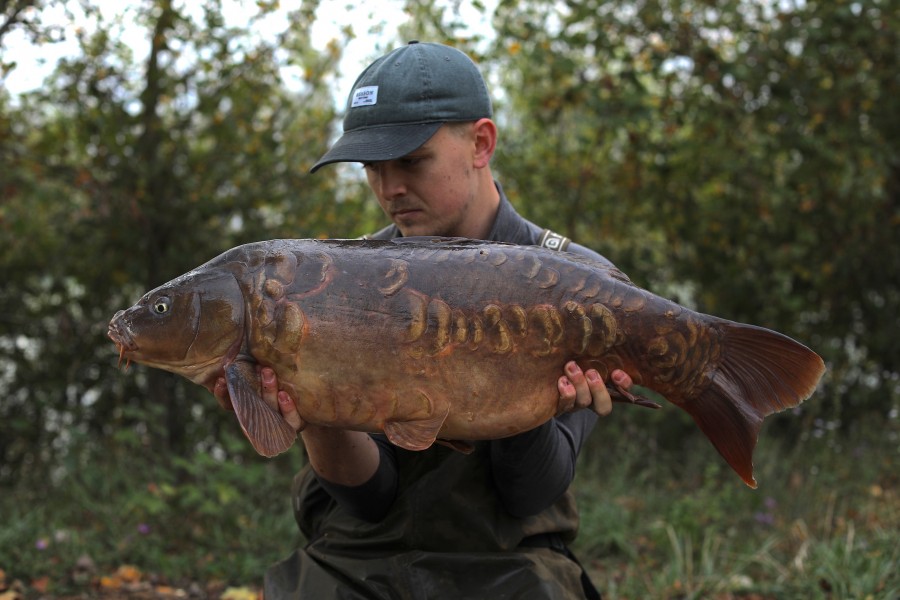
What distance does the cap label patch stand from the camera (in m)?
2.36

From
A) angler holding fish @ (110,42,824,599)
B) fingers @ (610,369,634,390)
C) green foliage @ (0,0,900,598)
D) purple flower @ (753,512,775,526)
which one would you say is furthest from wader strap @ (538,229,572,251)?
purple flower @ (753,512,775,526)

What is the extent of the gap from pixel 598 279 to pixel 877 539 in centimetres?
248

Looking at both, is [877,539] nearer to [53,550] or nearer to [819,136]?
[819,136]

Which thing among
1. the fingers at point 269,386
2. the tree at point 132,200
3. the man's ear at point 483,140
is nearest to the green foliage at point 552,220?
the tree at point 132,200

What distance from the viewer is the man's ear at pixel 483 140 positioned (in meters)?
2.44

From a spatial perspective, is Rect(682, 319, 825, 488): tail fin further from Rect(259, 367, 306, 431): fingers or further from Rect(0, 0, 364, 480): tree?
Rect(0, 0, 364, 480): tree

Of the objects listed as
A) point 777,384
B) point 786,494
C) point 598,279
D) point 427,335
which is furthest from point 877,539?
point 427,335

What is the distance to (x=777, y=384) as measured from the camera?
2.04m

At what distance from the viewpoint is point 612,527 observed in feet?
14.8

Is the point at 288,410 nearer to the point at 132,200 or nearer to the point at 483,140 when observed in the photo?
the point at 483,140

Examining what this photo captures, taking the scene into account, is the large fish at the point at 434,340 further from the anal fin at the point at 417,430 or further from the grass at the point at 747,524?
the grass at the point at 747,524

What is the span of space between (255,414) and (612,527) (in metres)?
3.01

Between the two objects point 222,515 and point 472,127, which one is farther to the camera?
point 222,515

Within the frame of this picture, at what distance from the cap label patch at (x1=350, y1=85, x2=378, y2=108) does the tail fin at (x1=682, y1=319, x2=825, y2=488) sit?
3.09 feet
